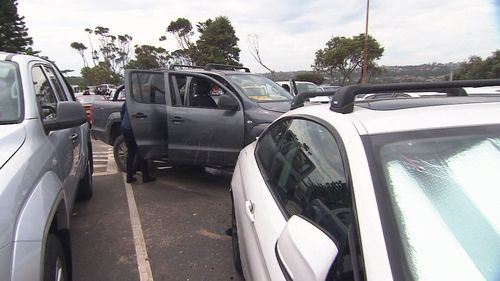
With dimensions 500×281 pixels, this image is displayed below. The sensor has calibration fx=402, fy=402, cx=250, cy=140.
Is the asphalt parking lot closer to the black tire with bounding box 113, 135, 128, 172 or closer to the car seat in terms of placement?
the black tire with bounding box 113, 135, 128, 172

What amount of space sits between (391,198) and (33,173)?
5.97ft

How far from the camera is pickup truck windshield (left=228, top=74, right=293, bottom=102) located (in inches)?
220

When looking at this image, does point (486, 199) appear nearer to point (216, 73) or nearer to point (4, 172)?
point (4, 172)

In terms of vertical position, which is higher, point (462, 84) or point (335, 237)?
point (462, 84)

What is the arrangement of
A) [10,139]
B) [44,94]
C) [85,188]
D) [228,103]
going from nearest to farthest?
[10,139]
[44,94]
[85,188]
[228,103]

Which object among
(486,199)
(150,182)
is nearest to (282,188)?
(486,199)

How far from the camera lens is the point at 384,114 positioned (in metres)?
1.74

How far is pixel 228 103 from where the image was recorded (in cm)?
523

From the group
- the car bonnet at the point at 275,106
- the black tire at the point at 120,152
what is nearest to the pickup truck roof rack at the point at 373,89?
the car bonnet at the point at 275,106

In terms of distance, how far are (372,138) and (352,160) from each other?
0.13 metres

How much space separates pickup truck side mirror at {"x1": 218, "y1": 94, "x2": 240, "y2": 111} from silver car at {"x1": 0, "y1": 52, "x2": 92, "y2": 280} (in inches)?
79.7

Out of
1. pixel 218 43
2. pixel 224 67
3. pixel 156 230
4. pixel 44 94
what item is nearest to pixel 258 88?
pixel 224 67

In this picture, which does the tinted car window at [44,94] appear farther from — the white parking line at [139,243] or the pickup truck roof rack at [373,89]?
the pickup truck roof rack at [373,89]

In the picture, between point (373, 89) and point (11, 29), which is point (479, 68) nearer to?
→ point (373, 89)
